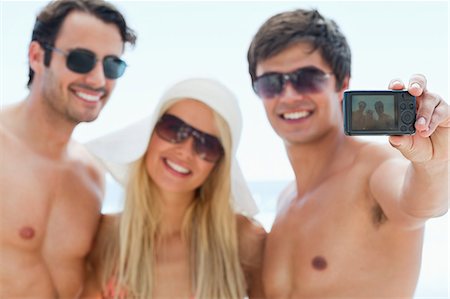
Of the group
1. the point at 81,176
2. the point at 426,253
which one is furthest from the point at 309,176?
the point at 426,253

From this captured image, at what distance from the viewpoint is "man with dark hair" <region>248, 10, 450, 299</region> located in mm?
1945

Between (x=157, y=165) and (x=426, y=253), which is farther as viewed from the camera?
(x=426, y=253)

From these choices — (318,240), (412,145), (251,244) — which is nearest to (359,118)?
(412,145)

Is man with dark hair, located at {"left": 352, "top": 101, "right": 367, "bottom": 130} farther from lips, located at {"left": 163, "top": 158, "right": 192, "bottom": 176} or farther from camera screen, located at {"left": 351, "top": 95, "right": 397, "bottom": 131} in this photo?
lips, located at {"left": 163, "top": 158, "right": 192, "bottom": 176}

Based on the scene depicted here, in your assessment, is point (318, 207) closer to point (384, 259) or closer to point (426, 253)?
point (384, 259)

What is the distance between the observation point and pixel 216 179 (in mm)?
2357

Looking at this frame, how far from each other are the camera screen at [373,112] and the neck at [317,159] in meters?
0.86

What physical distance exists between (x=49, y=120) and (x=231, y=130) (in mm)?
730

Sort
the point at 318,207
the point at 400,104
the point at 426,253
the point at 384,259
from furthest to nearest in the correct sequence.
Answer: the point at 426,253 < the point at 318,207 < the point at 384,259 < the point at 400,104

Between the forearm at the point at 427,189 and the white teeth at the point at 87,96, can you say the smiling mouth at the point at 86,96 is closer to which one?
the white teeth at the point at 87,96

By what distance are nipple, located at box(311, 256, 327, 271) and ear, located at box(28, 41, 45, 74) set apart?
1330mm

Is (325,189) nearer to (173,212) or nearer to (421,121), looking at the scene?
(173,212)

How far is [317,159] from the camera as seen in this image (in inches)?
90.9

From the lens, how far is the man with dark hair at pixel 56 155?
7.21 ft
